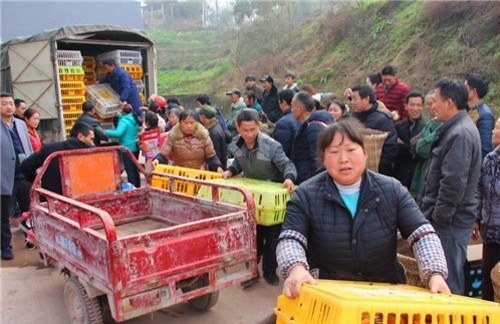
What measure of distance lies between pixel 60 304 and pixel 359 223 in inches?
130

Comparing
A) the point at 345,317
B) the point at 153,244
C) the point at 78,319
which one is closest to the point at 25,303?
the point at 78,319

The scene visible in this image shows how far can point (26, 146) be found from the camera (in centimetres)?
596

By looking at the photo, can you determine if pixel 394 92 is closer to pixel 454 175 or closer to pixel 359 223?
pixel 454 175

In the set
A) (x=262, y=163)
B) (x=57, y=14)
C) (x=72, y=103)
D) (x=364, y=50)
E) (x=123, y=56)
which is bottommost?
(x=262, y=163)

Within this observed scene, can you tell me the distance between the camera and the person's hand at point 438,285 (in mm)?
1778

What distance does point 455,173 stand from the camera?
116 inches

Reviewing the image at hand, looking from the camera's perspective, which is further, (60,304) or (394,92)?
(394,92)

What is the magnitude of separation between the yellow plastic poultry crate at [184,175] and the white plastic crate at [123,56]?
5.71 m

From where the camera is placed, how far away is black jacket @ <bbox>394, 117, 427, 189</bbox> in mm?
5199

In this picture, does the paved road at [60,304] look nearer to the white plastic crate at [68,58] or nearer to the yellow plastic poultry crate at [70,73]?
the yellow plastic poultry crate at [70,73]

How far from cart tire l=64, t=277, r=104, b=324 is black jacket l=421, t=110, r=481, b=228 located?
2.57 metres

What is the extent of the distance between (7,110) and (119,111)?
404 centimetres

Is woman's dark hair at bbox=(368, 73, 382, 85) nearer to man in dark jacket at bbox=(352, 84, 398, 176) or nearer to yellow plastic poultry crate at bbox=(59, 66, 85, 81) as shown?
man in dark jacket at bbox=(352, 84, 398, 176)

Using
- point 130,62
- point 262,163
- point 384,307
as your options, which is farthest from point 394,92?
point 130,62
